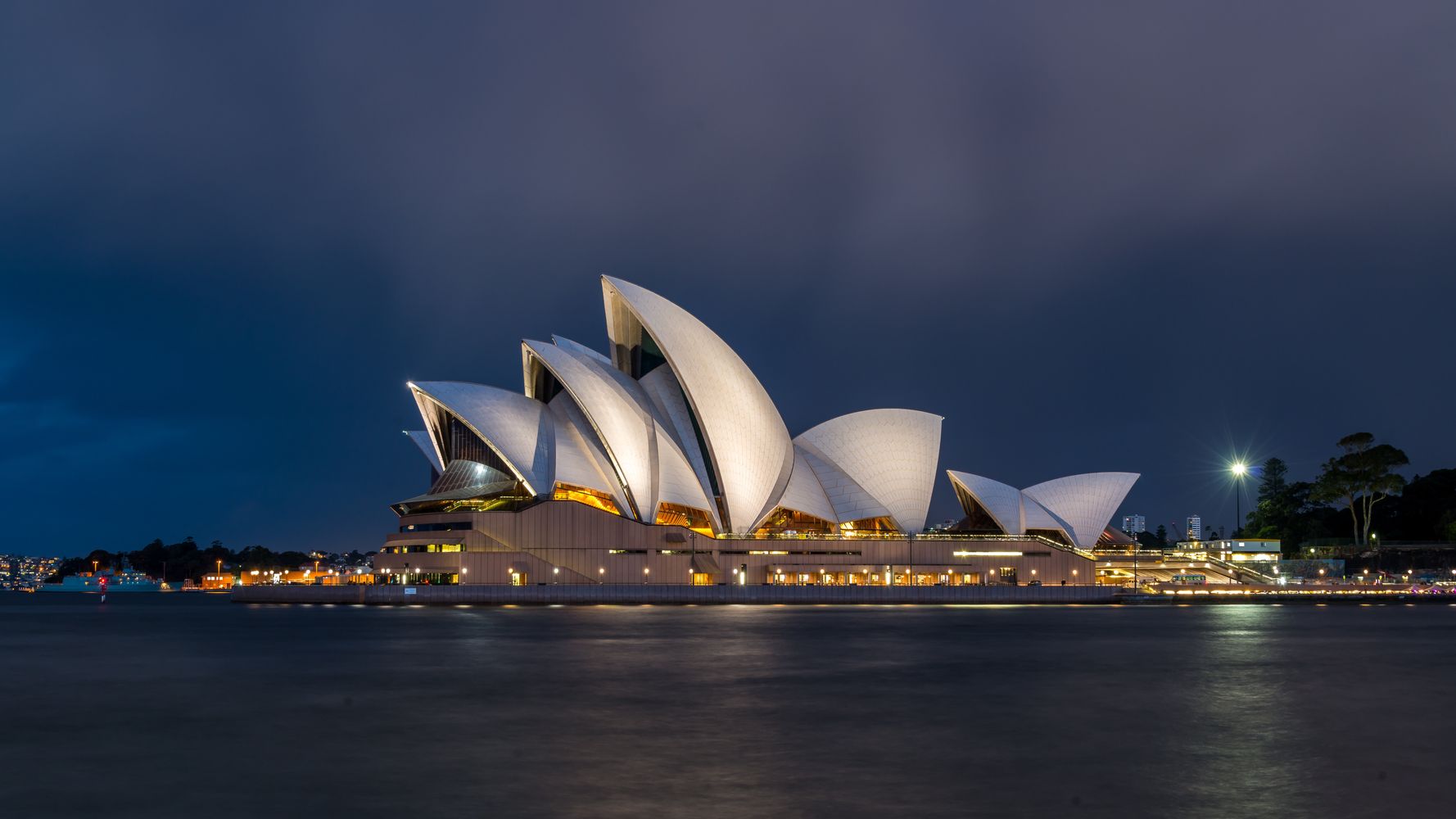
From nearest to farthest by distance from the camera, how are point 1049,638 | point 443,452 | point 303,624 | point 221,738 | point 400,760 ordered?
point 400,760, point 221,738, point 1049,638, point 303,624, point 443,452

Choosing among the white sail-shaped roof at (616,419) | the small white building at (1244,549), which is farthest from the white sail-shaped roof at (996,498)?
the white sail-shaped roof at (616,419)

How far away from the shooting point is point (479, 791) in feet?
46.1

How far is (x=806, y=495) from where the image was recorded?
295ft

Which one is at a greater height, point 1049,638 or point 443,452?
point 443,452

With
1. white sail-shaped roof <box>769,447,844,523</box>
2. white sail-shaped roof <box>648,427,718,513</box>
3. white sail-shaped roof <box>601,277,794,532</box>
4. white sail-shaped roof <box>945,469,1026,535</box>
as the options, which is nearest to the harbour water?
white sail-shaped roof <box>601,277,794,532</box>

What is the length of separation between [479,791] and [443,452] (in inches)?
2892

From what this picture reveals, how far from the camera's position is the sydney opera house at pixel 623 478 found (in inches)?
3081

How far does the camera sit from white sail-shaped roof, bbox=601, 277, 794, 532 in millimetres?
76312

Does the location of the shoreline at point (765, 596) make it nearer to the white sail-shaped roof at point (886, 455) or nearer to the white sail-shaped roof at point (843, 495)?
the white sail-shaped roof at point (843, 495)

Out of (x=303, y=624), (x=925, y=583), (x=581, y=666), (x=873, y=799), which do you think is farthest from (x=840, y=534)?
(x=873, y=799)

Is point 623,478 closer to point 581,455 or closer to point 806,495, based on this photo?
point 581,455

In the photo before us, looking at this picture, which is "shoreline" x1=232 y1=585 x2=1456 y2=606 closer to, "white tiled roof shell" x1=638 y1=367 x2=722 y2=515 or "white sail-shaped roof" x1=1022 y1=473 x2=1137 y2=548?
"white tiled roof shell" x1=638 y1=367 x2=722 y2=515

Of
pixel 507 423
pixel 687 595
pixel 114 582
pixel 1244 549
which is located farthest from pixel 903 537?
pixel 114 582

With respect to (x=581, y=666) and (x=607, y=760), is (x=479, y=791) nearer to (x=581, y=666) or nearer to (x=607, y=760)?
(x=607, y=760)
